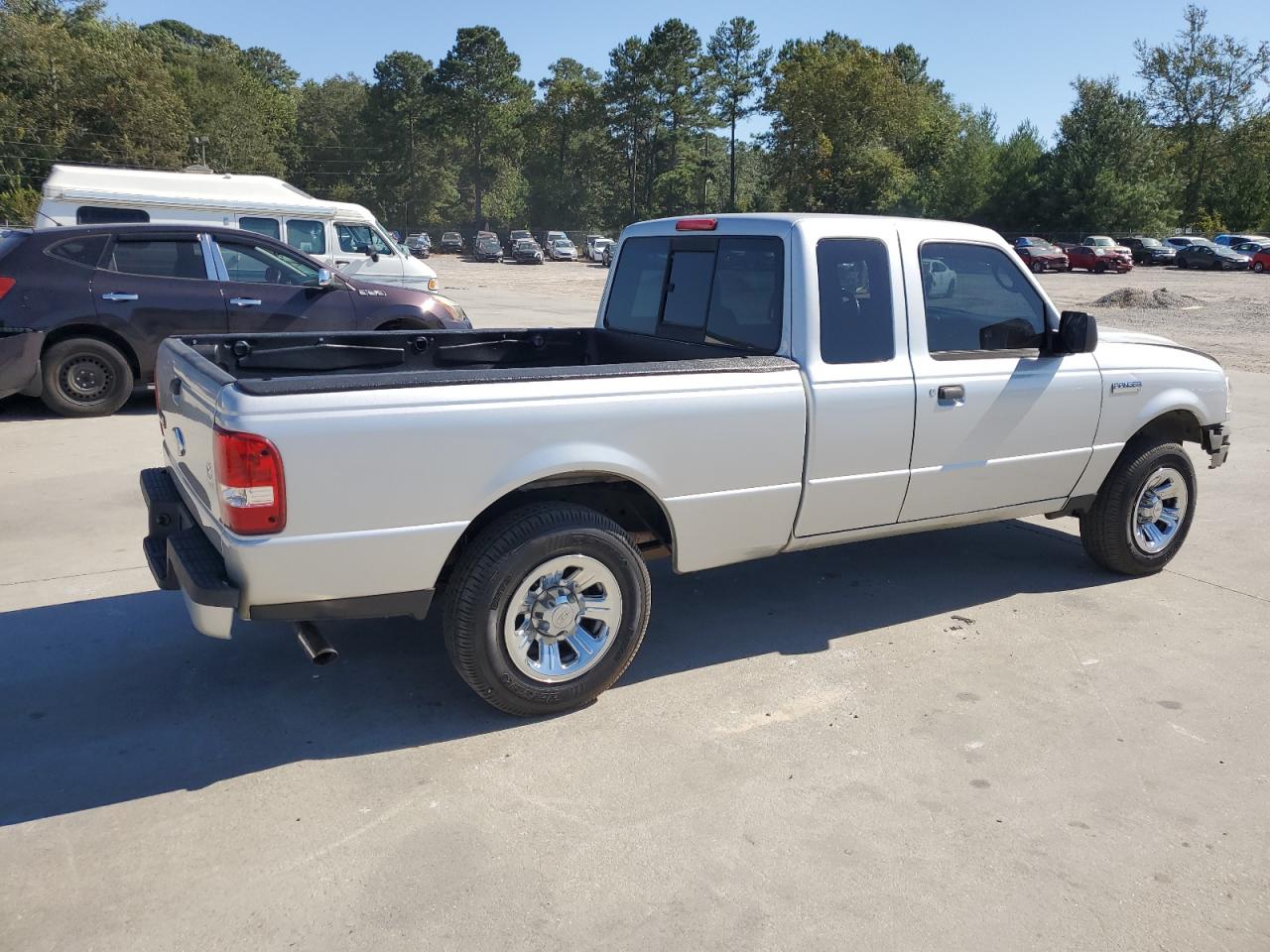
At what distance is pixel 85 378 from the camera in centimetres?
950

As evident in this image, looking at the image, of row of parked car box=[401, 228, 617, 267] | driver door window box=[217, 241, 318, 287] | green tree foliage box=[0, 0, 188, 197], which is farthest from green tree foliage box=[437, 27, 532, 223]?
driver door window box=[217, 241, 318, 287]

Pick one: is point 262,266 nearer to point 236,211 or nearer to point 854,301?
point 236,211

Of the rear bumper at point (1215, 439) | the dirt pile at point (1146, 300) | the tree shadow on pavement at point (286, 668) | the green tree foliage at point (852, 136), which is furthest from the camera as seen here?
the green tree foliage at point (852, 136)

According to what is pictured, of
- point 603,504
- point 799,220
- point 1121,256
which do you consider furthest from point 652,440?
point 1121,256

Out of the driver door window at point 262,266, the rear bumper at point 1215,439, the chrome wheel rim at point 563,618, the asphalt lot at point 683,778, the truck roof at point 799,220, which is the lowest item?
the asphalt lot at point 683,778

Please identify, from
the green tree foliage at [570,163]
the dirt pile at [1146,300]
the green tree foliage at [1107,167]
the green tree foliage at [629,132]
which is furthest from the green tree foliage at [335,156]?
the dirt pile at [1146,300]

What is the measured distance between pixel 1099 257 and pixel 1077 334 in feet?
166

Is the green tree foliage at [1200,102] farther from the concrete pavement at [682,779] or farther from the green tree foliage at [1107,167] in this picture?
the concrete pavement at [682,779]

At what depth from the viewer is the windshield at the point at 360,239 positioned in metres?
14.9

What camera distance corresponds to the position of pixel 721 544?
171 inches

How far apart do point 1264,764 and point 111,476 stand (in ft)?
23.8

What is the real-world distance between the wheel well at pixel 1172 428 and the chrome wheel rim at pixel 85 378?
8.61 m

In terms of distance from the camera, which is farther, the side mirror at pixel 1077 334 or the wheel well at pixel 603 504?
the side mirror at pixel 1077 334

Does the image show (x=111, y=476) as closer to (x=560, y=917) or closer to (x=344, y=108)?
(x=560, y=917)
